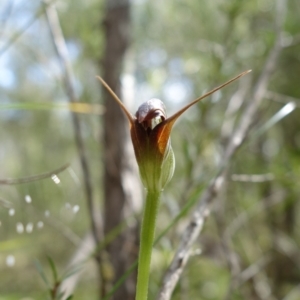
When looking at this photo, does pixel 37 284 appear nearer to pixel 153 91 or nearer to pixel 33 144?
pixel 33 144

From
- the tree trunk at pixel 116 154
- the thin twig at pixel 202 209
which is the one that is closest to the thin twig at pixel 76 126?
the tree trunk at pixel 116 154

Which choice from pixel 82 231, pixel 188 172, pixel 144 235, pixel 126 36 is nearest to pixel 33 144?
pixel 82 231

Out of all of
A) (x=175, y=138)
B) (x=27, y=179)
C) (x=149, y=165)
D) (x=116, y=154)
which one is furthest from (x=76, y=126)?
(x=175, y=138)

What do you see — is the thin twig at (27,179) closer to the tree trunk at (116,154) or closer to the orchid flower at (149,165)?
the orchid flower at (149,165)

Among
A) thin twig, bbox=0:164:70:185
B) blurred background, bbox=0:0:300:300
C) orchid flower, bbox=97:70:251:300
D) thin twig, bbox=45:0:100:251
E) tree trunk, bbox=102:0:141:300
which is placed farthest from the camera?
tree trunk, bbox=102:0:141:300

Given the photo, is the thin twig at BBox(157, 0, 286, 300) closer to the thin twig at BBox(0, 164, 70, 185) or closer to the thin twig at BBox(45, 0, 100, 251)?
the thin twig at BBox(0, 164, 70, 185)

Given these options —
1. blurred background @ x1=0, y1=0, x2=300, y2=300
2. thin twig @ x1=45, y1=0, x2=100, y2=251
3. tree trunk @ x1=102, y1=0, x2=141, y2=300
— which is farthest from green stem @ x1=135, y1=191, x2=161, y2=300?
tree trunk @ x1=102, y1=0, x2=141, y2=300
